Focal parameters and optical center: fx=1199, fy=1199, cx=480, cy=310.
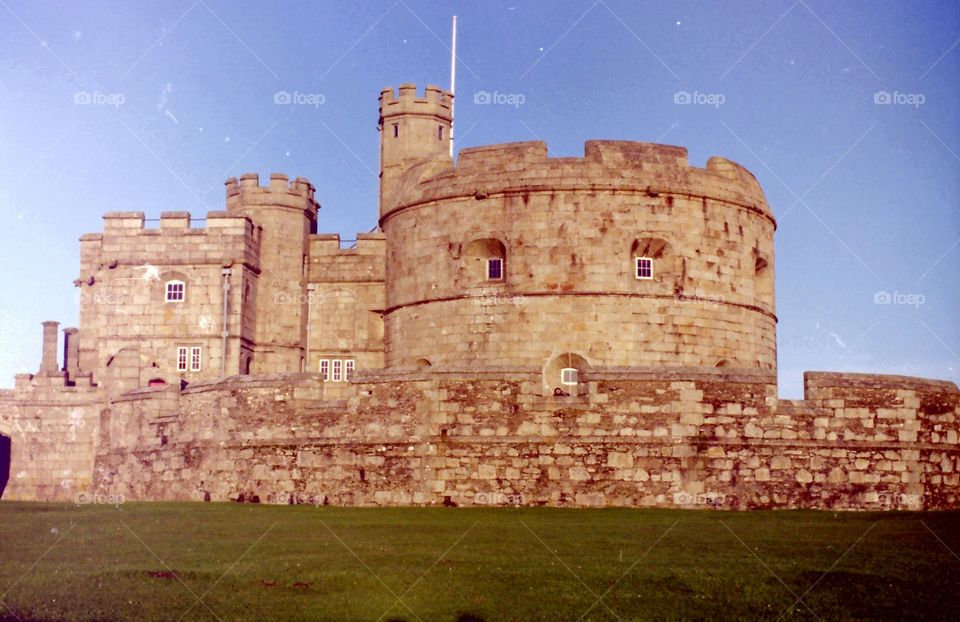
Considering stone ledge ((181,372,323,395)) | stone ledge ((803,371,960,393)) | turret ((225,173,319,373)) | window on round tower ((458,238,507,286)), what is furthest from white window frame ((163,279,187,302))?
stone ledge ((803,371,960,393))

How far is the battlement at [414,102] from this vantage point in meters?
40.9

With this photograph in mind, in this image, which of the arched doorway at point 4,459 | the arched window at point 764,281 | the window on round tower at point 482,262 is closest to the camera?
the window on round tower at point 482,262

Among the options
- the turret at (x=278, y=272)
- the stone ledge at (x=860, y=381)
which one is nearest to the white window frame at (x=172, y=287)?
the turret at (x=278, y=272)

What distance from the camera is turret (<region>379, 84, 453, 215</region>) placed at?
40.5 m

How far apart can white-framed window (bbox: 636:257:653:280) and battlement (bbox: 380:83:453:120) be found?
11259 millimetres

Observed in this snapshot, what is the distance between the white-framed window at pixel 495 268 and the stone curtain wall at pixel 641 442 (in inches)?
467

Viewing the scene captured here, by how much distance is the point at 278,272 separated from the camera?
39750mm

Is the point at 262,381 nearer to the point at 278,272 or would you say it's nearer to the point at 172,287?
the point at 172,287

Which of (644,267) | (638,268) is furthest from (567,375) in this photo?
(644,267)

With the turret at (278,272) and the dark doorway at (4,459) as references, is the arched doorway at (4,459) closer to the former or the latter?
the dark doorway at (4,459)

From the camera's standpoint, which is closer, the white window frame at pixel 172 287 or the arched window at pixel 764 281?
the arched window at pixel 764 281

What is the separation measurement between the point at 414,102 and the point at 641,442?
22830 millimetres

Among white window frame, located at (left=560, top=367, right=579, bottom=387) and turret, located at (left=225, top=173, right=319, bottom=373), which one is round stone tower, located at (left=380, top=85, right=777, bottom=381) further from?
turret, located at (left=225, top=173, right=319, bottom=373)

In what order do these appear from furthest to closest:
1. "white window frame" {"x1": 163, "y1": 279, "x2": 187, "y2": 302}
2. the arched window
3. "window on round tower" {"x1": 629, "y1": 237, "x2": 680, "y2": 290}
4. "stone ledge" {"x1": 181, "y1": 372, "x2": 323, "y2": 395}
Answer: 1. "white window frame" {"x1": 163, "y1": 279, "x2": 187, "y2": 302}
2. the arched window
3. "window on round tower" {"x1": 629, "y1": 237, "x2": 680, "y2": 290}
4. "stone ledge" {"x1": 181, "y1": 372, "x2": 323, "y2": 395}
